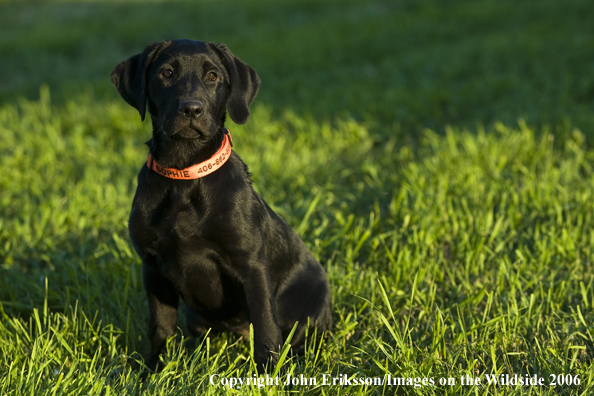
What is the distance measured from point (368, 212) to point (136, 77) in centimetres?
239

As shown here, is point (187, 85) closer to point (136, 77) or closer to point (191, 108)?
point (191, 108)

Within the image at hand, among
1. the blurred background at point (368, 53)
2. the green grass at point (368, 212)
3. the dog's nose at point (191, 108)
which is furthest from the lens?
the blurred background at point (368, 53)

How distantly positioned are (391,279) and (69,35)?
11.5 m

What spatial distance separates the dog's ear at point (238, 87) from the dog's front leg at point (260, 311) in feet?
2.47

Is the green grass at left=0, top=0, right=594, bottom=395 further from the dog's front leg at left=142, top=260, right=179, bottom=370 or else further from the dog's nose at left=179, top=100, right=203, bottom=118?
the dog's nose at left=179, top=100, right=203, bottom=118

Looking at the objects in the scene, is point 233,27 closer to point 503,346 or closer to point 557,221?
point 557,221

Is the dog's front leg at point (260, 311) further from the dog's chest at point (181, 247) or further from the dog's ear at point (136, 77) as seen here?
the dog's ear at point (136, 77)

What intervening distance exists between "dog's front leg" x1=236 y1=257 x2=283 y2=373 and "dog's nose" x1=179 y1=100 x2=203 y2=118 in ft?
2.37

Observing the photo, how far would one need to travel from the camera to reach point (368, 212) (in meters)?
4.71

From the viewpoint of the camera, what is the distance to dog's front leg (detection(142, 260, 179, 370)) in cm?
292

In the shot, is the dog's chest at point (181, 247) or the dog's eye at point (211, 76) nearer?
the dog's chest at point (181, 247)

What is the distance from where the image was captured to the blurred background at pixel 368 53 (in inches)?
296

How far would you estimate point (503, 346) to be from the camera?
2.90 metres

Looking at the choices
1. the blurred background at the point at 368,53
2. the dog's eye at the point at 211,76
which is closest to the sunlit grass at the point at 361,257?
the blurred background at the point at 368,53
